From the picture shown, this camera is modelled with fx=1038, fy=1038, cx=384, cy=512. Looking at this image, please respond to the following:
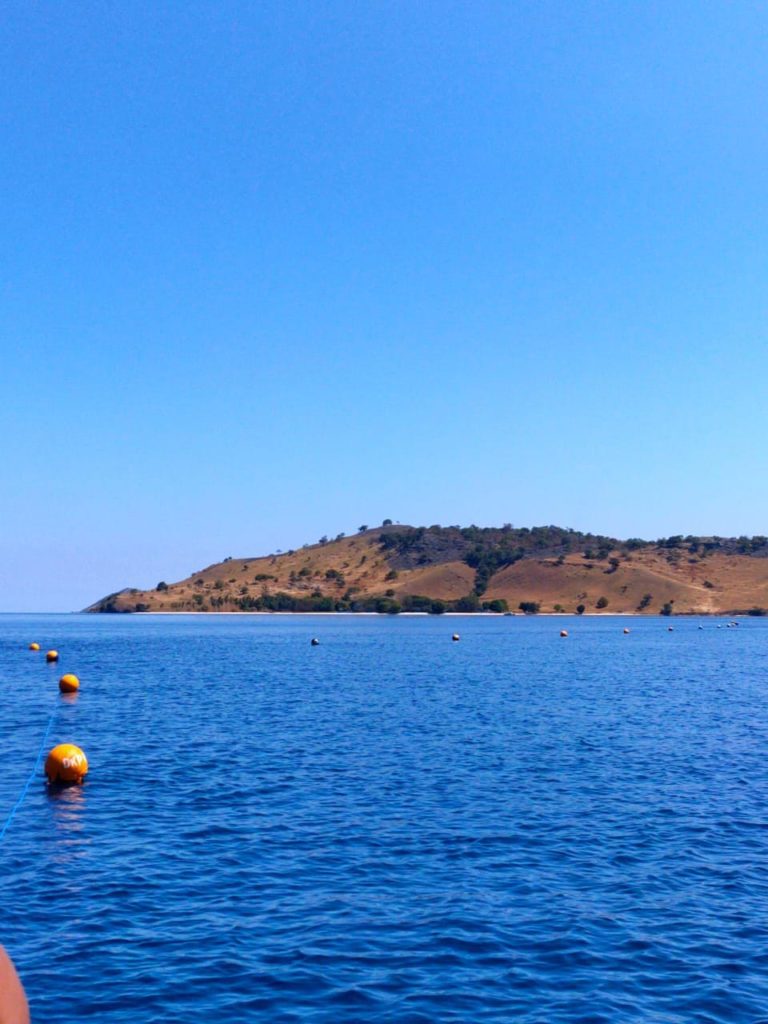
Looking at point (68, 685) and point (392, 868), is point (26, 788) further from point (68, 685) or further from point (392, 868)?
point (68, 685)

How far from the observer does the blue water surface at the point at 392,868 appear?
17016 mm

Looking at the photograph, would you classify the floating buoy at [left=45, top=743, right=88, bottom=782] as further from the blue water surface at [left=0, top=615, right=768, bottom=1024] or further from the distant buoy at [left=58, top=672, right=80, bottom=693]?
the distant buoy at [left=58, top=672, right=80, bottom=693]

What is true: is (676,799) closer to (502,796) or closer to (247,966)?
(502,796)

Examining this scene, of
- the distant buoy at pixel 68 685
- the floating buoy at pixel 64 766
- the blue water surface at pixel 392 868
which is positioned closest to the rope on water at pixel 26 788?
the blue water surface at pixel 392 868

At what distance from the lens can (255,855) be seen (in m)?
25.0

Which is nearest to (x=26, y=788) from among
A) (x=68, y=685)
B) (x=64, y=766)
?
(x=64, y=766)

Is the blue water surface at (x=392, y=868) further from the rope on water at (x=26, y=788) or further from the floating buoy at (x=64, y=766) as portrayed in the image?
the floating buoy at (x=64, y=766)

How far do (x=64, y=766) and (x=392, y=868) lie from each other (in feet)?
48.5

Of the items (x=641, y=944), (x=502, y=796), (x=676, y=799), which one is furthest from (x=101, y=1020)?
(x=676, y=799)

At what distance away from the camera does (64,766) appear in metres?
34.0

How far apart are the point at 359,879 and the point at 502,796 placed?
32.6 ft

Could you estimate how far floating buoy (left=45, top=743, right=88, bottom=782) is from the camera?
33938 millimetres

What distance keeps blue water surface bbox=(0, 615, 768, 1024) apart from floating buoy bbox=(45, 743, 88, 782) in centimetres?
56

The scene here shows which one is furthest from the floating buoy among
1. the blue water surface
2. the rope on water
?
the rope on water
